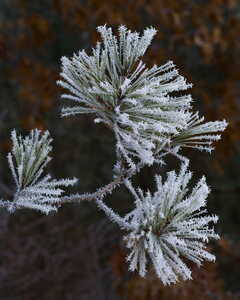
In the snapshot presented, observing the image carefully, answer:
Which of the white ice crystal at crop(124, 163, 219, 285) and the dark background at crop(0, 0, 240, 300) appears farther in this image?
the dark background at crop(0, 0, 240, 300)

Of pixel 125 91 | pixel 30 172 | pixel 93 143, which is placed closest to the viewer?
pixel 125 91

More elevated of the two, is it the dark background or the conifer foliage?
the dark background

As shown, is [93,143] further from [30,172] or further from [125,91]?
[125,91]

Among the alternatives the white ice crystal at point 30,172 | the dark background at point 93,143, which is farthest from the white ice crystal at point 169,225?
the dark background at point 93,143

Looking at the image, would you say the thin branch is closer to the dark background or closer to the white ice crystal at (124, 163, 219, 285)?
the white ice crystal at (124, 163, 219, 285)

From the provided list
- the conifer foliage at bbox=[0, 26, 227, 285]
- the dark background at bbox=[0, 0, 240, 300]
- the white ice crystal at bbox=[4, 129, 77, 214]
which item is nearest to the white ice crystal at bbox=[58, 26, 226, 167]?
the conifer foliage at bbox=[0, 26, 227, 285]

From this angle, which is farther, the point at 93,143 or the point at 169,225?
the point at 93,143

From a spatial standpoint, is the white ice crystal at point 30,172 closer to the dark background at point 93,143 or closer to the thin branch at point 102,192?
the thin branch at point 102,192

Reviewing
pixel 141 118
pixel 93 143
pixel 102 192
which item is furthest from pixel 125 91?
pixel 93 143

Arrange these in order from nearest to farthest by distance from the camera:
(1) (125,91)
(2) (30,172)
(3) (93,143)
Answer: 1. (1) (125,91)
2. (2) (30,172)
3. (3) (93,143)
